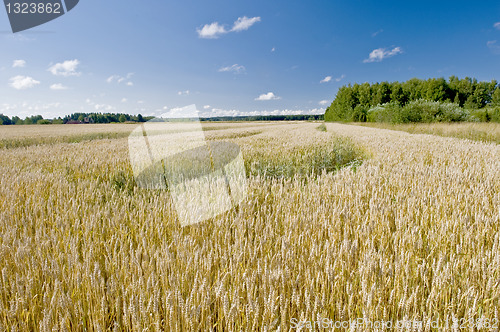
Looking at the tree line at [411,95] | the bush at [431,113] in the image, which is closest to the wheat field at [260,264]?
the bush at [431,113]

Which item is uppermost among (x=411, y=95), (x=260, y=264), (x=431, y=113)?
(x=411, y=95)

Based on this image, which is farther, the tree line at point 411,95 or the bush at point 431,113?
the tree line at point 411,95

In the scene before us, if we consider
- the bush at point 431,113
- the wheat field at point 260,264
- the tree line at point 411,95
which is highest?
the tree line at point 411,95

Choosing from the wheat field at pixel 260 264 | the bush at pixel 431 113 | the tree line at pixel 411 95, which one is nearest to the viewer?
the wheat field at pixel 260 264

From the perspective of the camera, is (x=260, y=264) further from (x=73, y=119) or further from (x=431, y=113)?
(x=73, y=119)

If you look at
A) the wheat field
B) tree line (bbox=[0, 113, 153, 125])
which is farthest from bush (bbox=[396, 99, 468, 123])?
tree line (bbox=[0, 113, 153, 125])

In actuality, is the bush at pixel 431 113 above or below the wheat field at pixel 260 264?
above

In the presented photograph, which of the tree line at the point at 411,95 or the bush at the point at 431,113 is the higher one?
the tree line at the point at 411,95

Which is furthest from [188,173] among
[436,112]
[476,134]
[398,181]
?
[436,112]

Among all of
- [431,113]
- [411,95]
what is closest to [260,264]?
[431,113]

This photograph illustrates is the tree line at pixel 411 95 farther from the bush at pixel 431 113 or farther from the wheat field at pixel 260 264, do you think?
the wheat field at pixel 260 264

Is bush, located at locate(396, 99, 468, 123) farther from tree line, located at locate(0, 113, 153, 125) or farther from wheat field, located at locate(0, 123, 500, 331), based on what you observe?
tree line, located at locate(0, 113, 153, 125)

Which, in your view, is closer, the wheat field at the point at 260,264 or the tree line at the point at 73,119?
the wheat field at the point at 260,264

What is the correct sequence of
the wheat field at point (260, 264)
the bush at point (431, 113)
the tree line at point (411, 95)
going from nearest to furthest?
the wheat field at point (260, 264), the bush at point (431, 113), the tree line at point (411, 95)
